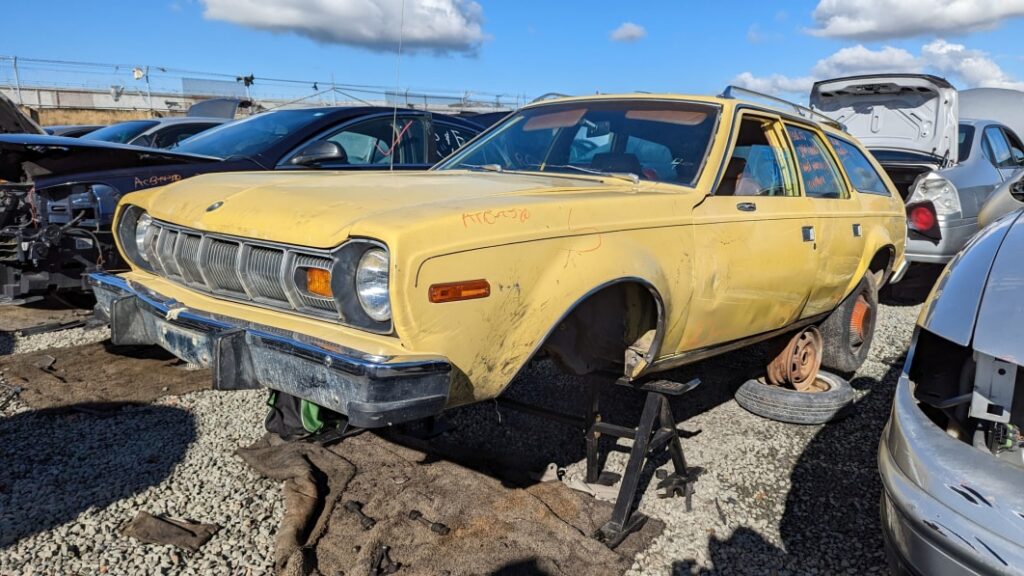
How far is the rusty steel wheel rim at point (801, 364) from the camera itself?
4.32 m

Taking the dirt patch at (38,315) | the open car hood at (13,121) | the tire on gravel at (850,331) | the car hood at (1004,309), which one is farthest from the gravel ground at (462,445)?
Answer: the open car hood at (13,121)

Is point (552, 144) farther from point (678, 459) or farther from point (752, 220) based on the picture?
point (678, 459)

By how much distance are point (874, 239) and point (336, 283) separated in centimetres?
Result: 339

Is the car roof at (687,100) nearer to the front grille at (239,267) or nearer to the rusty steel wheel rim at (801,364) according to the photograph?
the rusty steel wheel rim at (801,364)

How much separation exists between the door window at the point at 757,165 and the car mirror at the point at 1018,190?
0.95 m

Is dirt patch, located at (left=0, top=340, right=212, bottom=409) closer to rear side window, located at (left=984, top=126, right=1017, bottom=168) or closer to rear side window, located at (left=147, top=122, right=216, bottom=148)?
rear side window, located at (left=147, top=122, right=216, bottom=148)

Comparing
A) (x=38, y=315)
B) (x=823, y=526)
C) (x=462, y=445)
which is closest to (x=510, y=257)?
(x=462, y=445)

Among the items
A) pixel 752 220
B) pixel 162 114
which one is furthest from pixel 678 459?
pixel 162 114

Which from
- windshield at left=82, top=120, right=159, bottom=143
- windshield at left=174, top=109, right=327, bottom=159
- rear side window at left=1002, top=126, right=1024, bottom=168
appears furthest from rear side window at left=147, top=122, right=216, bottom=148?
rear side window at left=1002, top=126, right=1024, bottom=168

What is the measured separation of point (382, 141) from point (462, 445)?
3.23m

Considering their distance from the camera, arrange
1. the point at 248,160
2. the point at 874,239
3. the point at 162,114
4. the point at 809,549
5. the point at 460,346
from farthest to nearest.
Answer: the point at 162,114, the point at 248,160, the point at 874,239, the point at 809,549, the point at 460,346

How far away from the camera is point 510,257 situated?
7.60 ft

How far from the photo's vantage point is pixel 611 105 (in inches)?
146

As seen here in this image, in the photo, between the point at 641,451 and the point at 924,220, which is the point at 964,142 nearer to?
the point at 924,220
